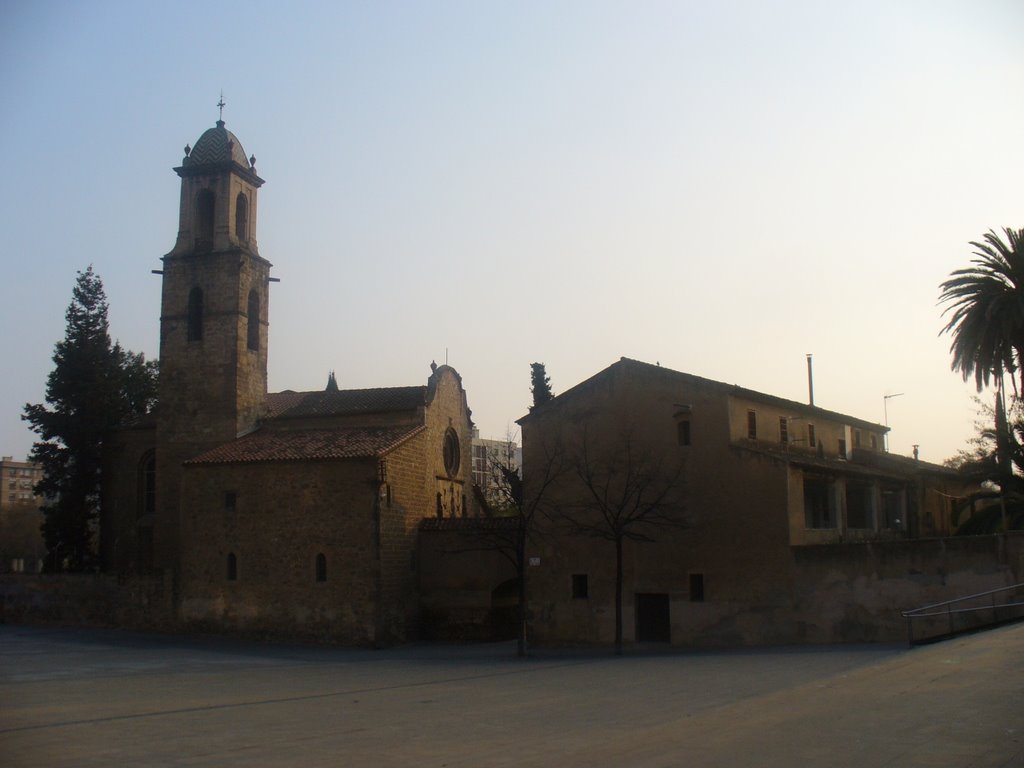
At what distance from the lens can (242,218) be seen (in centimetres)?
4319

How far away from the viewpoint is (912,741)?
440 inches

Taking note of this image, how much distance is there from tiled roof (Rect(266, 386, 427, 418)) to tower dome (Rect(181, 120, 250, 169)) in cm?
1063

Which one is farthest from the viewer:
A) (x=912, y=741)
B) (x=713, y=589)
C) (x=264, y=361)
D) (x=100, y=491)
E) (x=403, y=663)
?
(x=100, y=491)

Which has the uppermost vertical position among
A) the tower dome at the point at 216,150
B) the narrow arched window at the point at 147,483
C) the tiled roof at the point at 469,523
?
the tower dome at the point at 216,150

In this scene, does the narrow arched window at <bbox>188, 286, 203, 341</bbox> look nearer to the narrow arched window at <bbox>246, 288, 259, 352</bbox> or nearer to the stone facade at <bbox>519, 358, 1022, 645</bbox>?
the narrow arched window at <bbox>246, 288, 259, 352</bbox>

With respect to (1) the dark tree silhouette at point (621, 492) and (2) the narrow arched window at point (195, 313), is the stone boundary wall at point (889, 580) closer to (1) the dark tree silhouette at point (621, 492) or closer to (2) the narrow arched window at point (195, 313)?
(1) the dark tree silhouette at point (621, 492)

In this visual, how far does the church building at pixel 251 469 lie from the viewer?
35031 millimetres

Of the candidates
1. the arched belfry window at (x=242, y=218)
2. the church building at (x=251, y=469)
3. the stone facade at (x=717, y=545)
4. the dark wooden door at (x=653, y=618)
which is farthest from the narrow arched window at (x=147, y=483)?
the dark wooden door at (x=653, y=618)

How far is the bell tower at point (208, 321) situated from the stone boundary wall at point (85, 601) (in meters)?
3.32

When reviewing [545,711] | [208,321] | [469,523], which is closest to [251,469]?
[208,321]

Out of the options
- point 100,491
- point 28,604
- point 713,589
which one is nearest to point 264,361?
point 100,491

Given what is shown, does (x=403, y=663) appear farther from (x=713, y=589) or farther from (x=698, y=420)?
(x=698, y=420)

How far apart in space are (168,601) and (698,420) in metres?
21.3

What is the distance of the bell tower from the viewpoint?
41.2 meters
